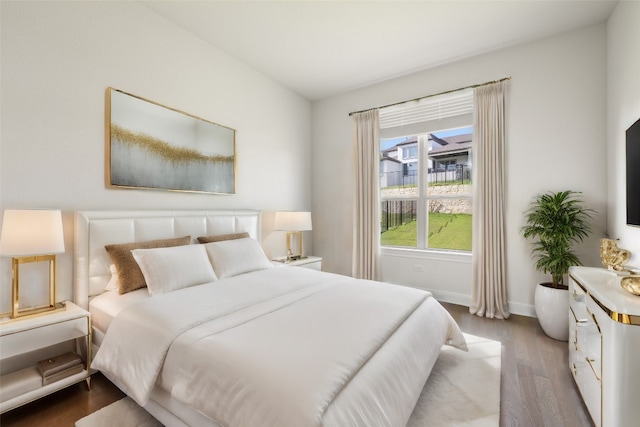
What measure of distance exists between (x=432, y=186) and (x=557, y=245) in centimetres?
156

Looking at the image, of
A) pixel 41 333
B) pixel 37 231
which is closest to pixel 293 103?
→ pixel 37 231

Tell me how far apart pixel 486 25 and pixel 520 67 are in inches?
27.7

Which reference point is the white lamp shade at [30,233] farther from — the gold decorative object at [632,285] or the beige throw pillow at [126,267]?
the gold decorative object at [632,285]

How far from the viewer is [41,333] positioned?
68.2 inches

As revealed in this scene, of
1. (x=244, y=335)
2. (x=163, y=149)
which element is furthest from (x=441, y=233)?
(x=163, y=149)

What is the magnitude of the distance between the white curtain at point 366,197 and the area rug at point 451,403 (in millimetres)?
1977

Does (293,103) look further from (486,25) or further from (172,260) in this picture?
(172,260)

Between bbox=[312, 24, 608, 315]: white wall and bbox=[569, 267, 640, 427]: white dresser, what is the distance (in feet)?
4.59

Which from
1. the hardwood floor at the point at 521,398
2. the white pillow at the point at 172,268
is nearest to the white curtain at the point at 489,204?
the hardwood floor at the point at 521,398

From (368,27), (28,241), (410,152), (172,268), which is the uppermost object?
(368,27)

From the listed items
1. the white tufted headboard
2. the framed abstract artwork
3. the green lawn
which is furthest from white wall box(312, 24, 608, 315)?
the white tufted headboard

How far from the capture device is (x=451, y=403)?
178 centimetres

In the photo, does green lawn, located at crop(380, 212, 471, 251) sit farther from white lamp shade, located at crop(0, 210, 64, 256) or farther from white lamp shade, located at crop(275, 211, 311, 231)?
white lamp shade, located at crop(0, 210, 64, 256)

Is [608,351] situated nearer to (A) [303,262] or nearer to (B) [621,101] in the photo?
(B) [621,101]
